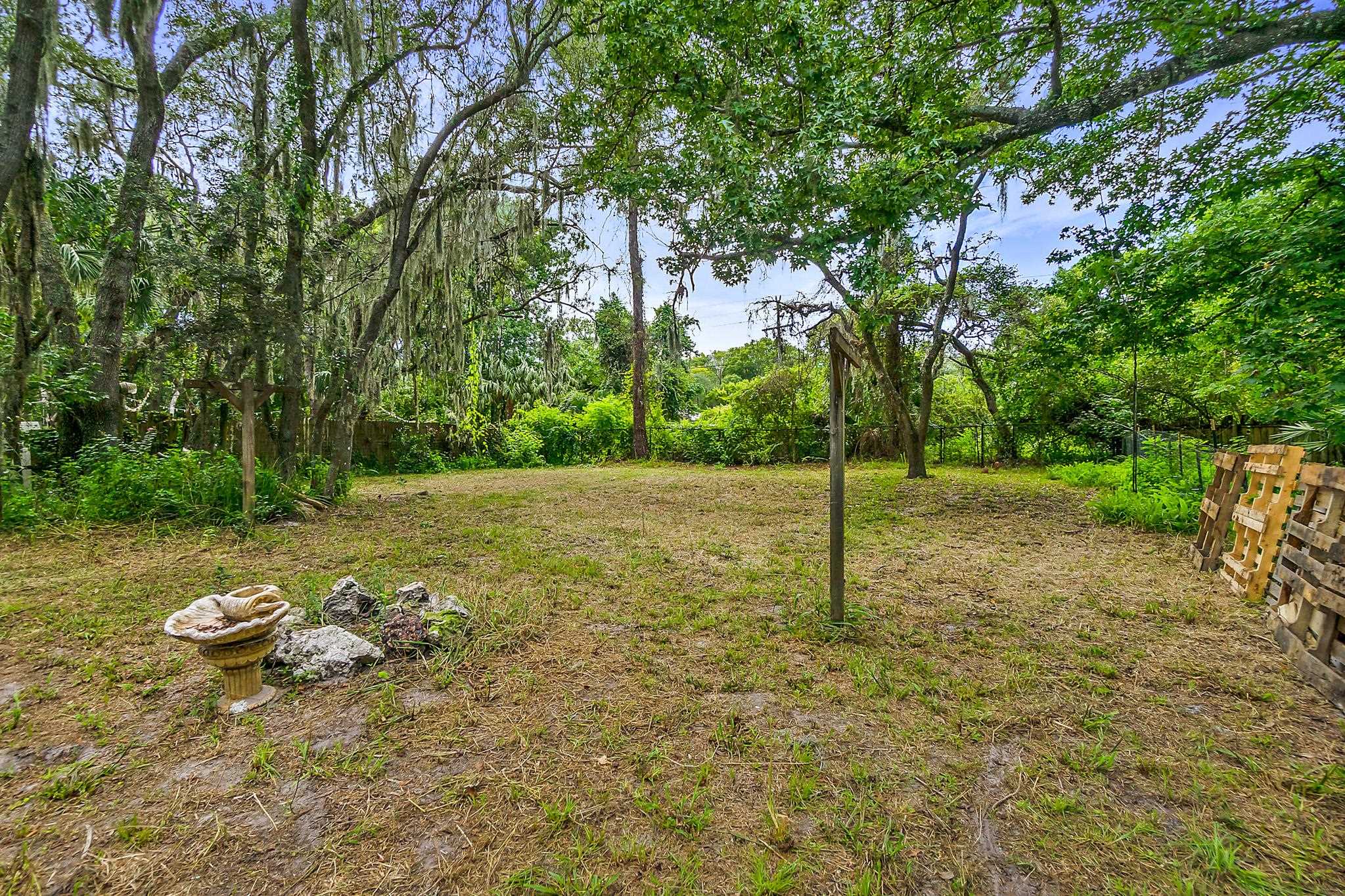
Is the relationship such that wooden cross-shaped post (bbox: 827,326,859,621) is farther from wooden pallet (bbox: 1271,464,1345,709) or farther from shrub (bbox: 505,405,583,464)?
shrub (bbox: 505,405,583,464)

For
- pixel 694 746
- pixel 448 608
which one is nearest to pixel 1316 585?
pixel 694 746

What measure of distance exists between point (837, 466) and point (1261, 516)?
261 centimetres

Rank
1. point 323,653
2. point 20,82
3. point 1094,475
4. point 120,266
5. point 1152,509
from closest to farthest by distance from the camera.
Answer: point 323,653
point 20,82
point 1152,509
point 120,266
point 1094,475

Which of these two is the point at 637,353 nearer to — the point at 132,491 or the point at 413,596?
the point at 132,491

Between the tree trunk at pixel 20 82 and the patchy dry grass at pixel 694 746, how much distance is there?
10.0 ft

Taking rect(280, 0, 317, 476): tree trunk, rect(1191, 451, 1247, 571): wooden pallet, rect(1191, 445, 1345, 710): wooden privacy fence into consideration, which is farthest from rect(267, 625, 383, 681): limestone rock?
rect(1191, 451, 1247, 571): wooden pallet

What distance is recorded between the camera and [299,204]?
17.4ft

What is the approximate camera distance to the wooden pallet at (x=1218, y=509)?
342cm

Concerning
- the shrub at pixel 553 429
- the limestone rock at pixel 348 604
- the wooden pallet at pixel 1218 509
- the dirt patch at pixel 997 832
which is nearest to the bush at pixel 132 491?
the limestone rock at pixel 348 604

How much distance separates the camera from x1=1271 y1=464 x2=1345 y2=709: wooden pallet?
2.01 m

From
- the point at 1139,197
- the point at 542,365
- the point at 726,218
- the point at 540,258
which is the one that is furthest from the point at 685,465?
the point at 1139,197

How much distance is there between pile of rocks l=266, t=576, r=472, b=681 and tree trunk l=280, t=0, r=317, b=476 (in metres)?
3.86

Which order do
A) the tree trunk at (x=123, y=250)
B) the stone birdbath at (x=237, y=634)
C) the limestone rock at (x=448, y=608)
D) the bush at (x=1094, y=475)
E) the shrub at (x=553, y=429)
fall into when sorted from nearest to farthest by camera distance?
the stone birdbath at (x=237, y=634)
the limestone rock at (x=448, y=608)
the tree trunk at (x=123, y=250)
the bush at (x=1094, y=475)
the shrub at (x=553, y=429)

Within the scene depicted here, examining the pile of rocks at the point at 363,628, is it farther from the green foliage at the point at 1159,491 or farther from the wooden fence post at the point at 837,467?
the green foliage at the point at 1159,491
